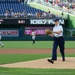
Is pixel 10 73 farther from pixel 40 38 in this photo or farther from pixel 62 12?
pixel 62 12

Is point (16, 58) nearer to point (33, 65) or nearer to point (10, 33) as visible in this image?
point (33, 65)

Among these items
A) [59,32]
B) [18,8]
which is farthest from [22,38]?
[59,32]

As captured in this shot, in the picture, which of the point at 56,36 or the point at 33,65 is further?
the point at 56,36

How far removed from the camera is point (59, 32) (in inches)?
549

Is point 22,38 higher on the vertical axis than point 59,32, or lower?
lower

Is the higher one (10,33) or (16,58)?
(16,58)

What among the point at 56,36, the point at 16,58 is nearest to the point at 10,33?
the point at 16,58

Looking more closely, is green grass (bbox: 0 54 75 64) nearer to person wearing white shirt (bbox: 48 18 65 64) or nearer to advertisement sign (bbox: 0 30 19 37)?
person wearing white shirt (bbox: 48 18 65 64)

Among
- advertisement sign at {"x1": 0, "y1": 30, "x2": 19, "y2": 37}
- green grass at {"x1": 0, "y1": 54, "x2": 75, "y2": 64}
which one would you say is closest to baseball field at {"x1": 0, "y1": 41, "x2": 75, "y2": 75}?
green grass at {"x1": 0, "y1": 54, "x2": 75, "y2": 64}

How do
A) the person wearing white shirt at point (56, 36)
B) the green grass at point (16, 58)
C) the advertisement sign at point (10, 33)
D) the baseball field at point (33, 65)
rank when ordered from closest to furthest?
the baseball field at point (33, 65) → the person wearing white shirt at point (56, 36) → the green grass at point (16, 58) → the advertisement sign at point (10, 33)

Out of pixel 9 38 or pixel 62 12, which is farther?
pixel 62 12

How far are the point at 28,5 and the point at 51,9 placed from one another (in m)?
4.85

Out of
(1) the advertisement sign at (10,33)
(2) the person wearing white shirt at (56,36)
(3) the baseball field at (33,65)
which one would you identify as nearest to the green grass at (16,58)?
(3) the baseball field at (33,65)

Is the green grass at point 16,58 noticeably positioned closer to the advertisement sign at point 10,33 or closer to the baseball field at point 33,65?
the baseball field at point 33,65
